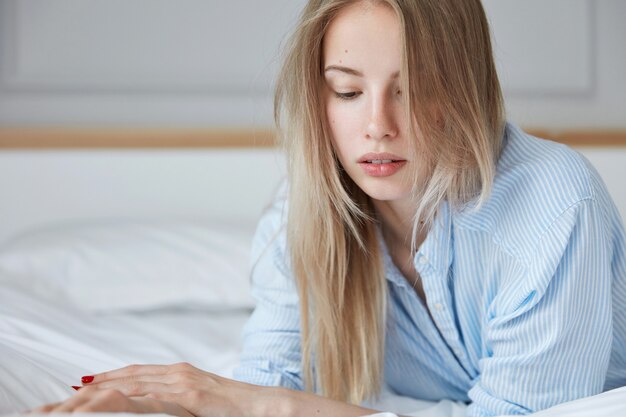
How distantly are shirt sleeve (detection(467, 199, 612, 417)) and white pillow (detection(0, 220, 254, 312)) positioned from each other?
815 mm

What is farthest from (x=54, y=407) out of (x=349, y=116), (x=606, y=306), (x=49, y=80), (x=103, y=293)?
(x=49, y=80)

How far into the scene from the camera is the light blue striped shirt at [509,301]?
1032 mm

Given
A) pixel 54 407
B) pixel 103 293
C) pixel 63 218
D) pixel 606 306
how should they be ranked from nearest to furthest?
pixel 54 407
pixel 606 306
pixel 103 293
pixel 63 218

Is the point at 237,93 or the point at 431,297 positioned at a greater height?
the point at 237,93

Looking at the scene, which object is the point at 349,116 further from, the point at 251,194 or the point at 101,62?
the point at 101,62

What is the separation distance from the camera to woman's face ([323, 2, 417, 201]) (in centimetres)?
103

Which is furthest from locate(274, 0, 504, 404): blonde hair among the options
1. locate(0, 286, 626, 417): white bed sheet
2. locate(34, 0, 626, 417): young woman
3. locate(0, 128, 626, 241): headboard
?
locate(0, 128, 626, 241): headboard

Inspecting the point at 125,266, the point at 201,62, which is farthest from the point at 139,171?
the point at 125,266

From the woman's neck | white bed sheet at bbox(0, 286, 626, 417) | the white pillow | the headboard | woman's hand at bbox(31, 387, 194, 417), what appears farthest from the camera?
the headboard

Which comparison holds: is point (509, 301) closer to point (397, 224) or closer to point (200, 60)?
point (397, 224)

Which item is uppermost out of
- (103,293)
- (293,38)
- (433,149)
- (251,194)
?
(293,38)

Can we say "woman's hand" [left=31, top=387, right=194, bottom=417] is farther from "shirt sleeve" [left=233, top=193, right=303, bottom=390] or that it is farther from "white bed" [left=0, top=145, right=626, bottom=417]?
"shirt sleeve" [left=233, top=193, right=303, bottom=390]

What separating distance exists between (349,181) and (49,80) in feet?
4.39

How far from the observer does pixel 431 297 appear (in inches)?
46.5
